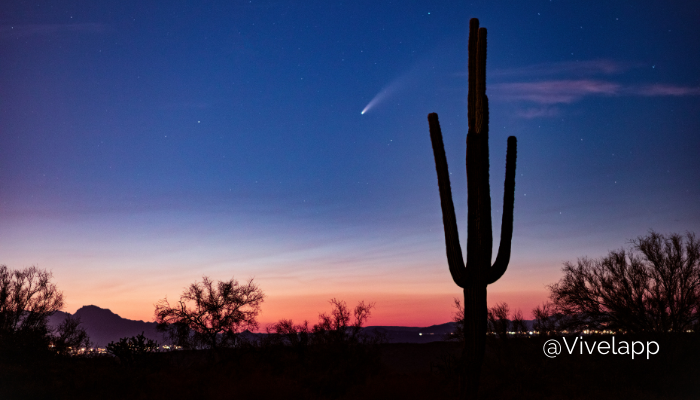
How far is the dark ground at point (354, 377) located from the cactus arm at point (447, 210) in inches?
301

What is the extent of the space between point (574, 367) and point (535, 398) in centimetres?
507

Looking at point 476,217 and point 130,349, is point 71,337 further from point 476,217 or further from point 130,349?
point 476,217

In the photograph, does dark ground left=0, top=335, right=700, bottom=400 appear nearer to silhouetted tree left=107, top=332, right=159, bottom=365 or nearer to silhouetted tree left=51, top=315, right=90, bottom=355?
silhouetted tree left=107, top=332, right=159, bottom=365

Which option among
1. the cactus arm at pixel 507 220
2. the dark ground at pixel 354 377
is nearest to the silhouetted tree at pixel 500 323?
the dark ground at pixel 354 377

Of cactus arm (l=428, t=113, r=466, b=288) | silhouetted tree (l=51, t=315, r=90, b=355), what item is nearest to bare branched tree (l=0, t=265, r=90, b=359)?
silhouetted tree (l=51, t=315, r=90, b=355)

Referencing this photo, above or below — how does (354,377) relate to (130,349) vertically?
below

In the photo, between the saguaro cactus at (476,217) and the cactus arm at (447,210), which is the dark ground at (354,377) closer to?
the saguaro cactus at (476,217)

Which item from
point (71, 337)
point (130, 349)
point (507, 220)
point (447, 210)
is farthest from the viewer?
point (71, 337)

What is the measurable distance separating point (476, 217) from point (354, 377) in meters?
14.4

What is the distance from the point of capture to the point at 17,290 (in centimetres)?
2812

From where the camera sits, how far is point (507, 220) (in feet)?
32.5

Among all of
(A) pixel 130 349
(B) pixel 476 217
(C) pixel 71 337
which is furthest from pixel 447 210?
(C) pixel 71 337

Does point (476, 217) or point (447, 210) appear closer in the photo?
point (476, 217)

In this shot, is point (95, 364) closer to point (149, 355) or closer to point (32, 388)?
point (149, 355)
